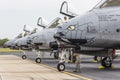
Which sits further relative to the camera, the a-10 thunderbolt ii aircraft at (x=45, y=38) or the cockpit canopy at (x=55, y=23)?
the cockpit canopy at (x=55, y=23)

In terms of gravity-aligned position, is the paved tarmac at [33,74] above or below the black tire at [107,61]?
below

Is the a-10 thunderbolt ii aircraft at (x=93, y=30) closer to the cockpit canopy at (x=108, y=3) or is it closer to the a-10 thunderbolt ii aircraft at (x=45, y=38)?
the cockpit canopy at (x=108, y=3)

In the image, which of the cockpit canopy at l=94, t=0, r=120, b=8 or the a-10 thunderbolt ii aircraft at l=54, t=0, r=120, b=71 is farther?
the cockpit canopy at l=94, t=0, r=120, b=8

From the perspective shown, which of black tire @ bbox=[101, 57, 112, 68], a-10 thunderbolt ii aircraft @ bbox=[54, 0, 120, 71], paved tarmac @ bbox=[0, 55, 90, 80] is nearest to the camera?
paved tarmac @ bbox=[0, 55, 90, 80]

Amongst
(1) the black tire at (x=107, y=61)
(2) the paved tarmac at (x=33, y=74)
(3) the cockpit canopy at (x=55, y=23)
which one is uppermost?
(3) the cockpit canopy at (x=55, y=23)

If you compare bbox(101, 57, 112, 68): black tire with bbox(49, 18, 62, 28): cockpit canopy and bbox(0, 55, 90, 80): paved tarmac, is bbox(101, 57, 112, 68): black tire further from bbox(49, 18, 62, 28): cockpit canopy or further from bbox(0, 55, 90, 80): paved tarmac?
bbox(49, 18, 62, 28): cockpit canopy

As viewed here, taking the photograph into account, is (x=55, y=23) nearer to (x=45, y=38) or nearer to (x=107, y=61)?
(x=45, y=38)

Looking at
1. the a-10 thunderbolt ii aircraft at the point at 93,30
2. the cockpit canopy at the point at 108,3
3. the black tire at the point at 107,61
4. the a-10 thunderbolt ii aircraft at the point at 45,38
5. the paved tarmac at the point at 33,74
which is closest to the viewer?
the paved tarmac at the point at 33,74

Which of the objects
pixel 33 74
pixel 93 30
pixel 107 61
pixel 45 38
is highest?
pixel 45 38

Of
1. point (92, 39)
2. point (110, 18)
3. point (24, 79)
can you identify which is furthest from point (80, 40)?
point (24, 79)

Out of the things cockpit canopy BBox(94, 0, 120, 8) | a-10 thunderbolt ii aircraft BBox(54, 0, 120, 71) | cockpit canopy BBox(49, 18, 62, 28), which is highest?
cockpit canopy BBox(49, 18, 62, 28)

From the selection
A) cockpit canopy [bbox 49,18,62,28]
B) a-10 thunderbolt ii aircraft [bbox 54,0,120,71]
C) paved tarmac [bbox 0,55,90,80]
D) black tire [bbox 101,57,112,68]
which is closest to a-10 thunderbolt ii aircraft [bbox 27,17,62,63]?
cockpit canopy [bbox 49,18,62,28]

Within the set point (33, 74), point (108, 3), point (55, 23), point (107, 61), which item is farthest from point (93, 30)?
point (55, 23)

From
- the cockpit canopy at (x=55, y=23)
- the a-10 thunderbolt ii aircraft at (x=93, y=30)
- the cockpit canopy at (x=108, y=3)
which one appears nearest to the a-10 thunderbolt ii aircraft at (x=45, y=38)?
the cockpit canopy at (x=55, y=23)
